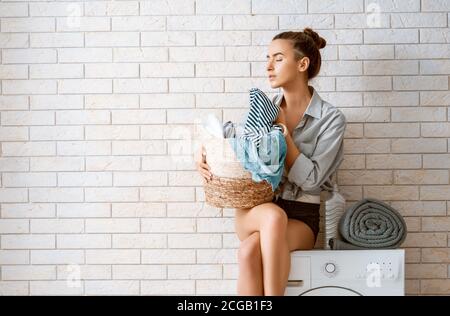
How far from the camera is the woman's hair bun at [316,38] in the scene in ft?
7.00

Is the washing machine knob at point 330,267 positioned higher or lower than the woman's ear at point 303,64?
lower

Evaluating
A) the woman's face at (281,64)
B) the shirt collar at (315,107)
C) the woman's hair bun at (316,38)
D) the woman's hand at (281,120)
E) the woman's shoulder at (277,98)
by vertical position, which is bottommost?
the woman's hand at (281,120)

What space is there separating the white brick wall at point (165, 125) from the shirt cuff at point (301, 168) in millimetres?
285

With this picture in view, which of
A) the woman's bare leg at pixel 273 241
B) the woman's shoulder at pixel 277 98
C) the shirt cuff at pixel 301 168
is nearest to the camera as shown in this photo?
the woman's bare leg at pixel 273 241

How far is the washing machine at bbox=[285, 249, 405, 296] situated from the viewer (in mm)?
2014

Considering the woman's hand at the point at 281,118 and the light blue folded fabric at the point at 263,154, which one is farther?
the woman's hand at the point at 281,118

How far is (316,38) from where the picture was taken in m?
2.14

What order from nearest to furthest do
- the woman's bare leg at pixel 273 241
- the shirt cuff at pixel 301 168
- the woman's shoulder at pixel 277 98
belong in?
the woman's bare leg at pixel 273 241
the shirt cuff at pixel 301 168
the woman's shoulder at pixel 277 98

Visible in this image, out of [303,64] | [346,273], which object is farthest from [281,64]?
[346,273]

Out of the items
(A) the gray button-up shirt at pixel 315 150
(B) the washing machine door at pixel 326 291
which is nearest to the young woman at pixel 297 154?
(A) the gray button-up shirt at pixel 315 150

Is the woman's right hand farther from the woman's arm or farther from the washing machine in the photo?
the washing machine

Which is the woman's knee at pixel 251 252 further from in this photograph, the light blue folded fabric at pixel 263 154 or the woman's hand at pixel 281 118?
the woman's hand at pixel 281 118
